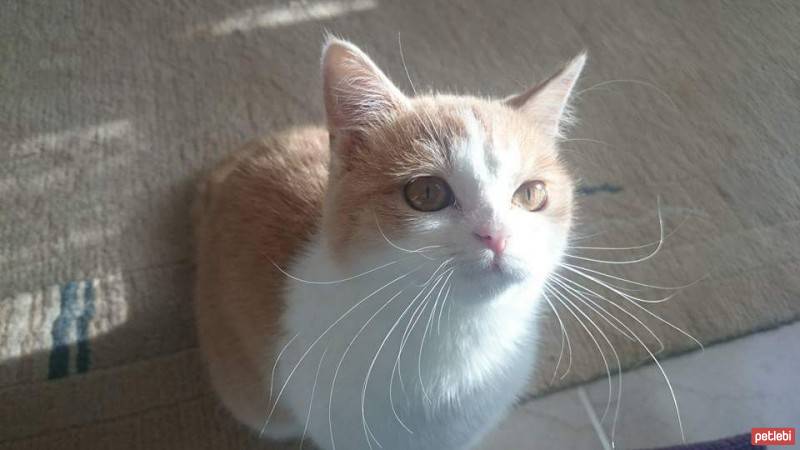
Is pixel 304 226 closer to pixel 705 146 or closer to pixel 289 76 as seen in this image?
pixel 289 76

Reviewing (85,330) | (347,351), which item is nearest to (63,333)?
(85,330)

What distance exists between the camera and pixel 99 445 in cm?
104

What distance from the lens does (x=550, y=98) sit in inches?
33.0

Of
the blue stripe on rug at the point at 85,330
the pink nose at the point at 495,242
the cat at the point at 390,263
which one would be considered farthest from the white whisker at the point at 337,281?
the blue stripe on rug at the point at 85,330

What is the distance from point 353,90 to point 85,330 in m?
0.83

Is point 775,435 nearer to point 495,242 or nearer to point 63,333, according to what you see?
point 495,242

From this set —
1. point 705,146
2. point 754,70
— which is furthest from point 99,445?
point 754,70

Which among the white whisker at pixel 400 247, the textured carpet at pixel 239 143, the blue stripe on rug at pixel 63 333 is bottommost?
the blue stripe on rug at pixel 63 333

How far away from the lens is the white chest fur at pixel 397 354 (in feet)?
2.34

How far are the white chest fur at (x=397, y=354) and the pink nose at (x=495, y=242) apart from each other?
0.21 ft

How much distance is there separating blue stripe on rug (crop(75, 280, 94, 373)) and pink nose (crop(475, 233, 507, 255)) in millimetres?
918

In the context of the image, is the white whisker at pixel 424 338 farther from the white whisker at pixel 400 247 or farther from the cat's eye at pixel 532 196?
the cat's eye at pixel 532 196

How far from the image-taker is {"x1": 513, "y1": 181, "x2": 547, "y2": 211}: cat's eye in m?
0.72

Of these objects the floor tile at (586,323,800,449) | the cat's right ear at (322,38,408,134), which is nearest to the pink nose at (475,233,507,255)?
the cat's right ear at (322,38,408,134)
